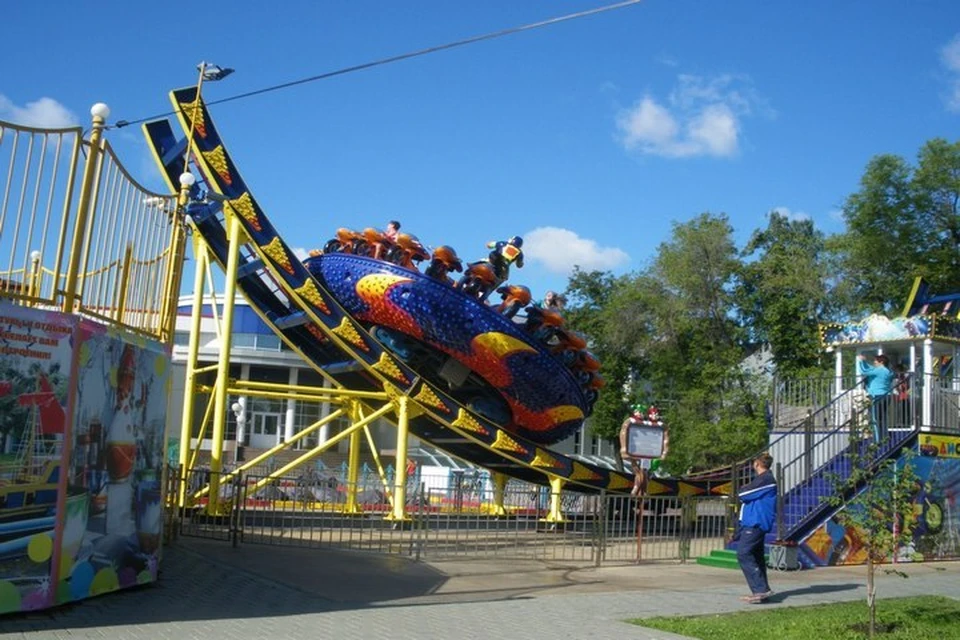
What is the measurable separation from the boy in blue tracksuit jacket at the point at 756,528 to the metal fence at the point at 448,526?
3.37m

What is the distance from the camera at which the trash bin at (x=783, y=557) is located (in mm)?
15703

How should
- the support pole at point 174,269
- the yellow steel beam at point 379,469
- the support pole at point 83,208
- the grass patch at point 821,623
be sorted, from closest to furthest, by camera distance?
the support pole at point 83,208 → the grass patch at point 821,623 → the support pole at point 174,269 → the yellow steel beam at point 379,469

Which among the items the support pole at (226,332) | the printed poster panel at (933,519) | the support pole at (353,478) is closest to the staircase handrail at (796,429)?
the printed poster panel at (933,519)

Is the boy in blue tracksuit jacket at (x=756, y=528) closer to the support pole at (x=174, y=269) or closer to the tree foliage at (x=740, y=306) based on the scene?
the support pole at (x=174, y=269)

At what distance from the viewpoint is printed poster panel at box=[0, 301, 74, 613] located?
8078 mm

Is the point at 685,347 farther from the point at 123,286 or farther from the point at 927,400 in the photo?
the point at 123,286

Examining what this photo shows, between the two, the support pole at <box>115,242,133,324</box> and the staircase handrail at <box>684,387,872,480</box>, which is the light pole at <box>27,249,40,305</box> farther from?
the staircase handrail at <box>684,387,872,480</box>

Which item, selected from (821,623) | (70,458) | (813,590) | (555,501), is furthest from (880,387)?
(70,458)

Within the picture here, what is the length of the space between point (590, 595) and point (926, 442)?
8.83 meters

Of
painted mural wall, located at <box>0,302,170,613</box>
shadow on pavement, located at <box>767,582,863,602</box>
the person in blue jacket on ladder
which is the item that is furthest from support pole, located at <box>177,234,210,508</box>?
the person in blue jacket on ladder

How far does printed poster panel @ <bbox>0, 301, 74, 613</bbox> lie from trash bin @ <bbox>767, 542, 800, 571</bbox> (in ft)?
36.3

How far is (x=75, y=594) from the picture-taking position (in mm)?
8914

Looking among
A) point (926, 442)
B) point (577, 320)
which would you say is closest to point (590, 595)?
point (926, 442)

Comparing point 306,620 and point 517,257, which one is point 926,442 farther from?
point 306,620
